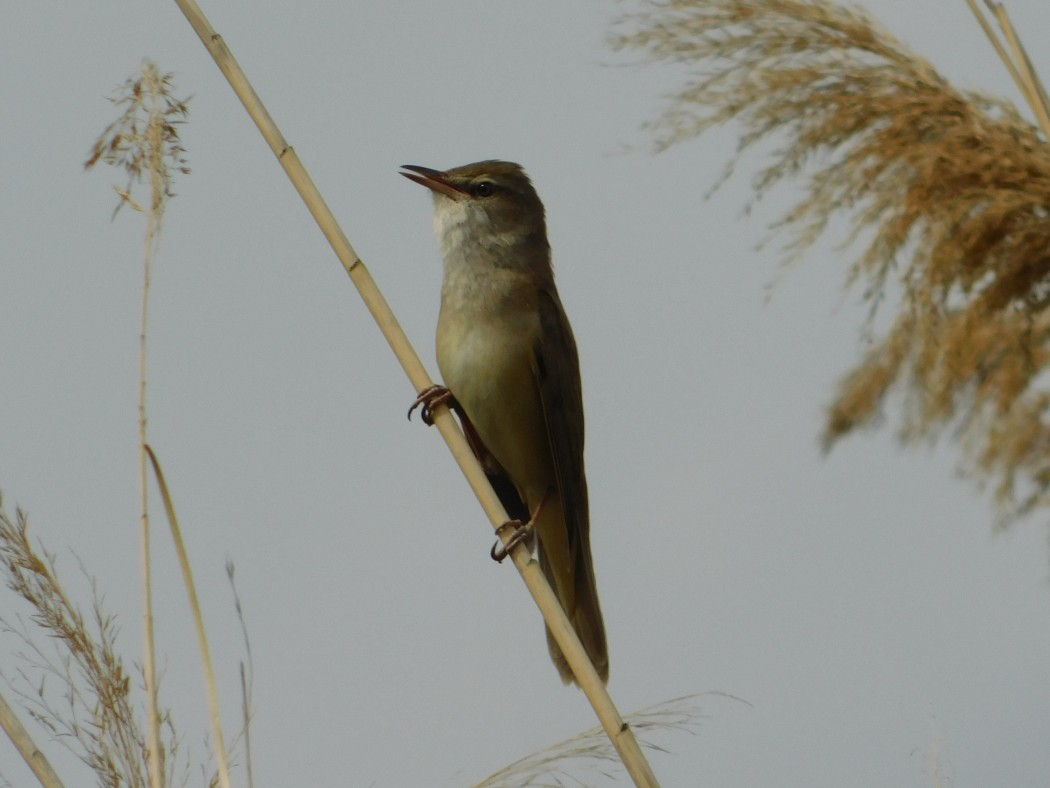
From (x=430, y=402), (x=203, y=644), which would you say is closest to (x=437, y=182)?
(x=430, y=402)

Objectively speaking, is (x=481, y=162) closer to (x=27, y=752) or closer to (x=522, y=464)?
(x=522, y=464)

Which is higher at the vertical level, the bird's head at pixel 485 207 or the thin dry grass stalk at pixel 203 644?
the bird's head at pixel 485 207

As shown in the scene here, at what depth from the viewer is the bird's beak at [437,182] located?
141 inches

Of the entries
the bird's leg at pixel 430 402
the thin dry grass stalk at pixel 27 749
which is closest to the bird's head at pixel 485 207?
the bird's leg at pixel 430 402

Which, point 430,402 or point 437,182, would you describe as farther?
point 437,182

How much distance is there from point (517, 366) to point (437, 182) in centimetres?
56

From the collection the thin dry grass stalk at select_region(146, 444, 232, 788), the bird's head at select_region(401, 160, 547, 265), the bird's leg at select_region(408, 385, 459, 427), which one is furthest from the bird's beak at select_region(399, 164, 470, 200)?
the thin dry grass stalk at select_region(146, 444, 232, 788)

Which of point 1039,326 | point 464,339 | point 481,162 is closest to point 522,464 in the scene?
point 464,339

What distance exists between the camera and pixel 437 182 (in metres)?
3.64

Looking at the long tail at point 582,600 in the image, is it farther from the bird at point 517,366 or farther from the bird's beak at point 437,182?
the bird's beak at point 437,182

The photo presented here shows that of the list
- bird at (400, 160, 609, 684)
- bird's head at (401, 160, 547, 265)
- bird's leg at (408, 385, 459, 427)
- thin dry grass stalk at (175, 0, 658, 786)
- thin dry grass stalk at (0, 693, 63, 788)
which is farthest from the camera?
bird's head at (401, 160, 547, 265)

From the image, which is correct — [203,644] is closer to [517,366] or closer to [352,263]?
[352,263]

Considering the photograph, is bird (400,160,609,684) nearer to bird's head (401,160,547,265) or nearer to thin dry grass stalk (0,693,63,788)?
bird's head (401,160,547,265)

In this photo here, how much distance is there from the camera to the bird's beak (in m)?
3.58
